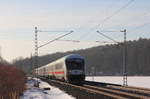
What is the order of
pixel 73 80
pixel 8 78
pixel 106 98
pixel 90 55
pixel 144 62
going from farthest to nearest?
pixel 90 55
pixel 144 62
pixel 73 80
pixel 8 78
pixel 106 98

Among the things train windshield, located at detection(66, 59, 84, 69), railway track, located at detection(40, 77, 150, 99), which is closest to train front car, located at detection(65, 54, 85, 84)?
train windshield, located at detection(66, 59, 84, 69)

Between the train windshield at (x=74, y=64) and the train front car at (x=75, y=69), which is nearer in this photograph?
the train front car at (x=75, y=69)

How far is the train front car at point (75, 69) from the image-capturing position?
4051 centimetres

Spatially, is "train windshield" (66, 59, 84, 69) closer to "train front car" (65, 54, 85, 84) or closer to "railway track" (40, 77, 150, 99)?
"train front car" (65, 54, 85, 84)

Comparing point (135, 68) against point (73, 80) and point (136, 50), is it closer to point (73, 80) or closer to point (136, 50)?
point (136, 50)

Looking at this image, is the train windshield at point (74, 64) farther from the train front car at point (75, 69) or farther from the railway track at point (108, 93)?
the railway track at point (108, 93)

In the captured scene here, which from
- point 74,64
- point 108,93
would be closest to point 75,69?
point 74,64

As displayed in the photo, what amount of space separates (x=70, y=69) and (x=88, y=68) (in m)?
147

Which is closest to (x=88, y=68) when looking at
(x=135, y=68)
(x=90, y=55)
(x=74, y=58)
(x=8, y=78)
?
(x=90, y=55)

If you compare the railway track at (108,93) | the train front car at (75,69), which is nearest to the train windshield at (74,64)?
the train front car at (75,69)

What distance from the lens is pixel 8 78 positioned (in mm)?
29750

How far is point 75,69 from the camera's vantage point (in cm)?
4097

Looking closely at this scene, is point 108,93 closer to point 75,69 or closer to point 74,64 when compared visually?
point 75,69

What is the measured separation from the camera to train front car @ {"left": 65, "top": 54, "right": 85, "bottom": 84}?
4051 cm
